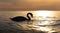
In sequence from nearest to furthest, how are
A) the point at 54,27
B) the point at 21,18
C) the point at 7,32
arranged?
the point at 7,32 → the point at 54,27 → the point at 21,18

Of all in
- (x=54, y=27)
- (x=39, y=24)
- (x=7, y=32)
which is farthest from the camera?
(x=39, y=24)

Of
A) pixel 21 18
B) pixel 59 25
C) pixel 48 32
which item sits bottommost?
pixel 48 32

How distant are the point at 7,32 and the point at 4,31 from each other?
0.38 metres

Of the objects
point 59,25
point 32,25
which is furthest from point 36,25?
point 59,25

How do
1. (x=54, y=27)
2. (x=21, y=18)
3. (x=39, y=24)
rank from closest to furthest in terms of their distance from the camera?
(x=54, y=27), (x=39, y=24), (x=21, y=18)

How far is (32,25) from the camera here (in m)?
24.2

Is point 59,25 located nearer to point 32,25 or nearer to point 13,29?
point 32,25

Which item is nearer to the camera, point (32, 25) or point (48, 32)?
point (48, 32)

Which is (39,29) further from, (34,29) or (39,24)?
(39,24)

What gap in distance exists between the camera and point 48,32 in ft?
71.0

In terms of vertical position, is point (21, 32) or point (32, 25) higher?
point (32, 25)

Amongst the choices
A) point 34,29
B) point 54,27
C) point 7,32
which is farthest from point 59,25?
point 7,32

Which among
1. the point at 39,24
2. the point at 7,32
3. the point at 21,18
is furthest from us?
the point at 21,18

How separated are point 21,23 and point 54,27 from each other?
308cm
